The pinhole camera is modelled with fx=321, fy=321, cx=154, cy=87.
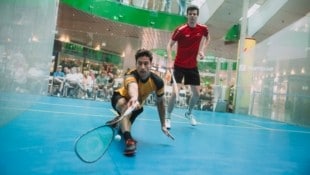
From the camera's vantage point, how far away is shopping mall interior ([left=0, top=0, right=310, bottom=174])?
3.99m

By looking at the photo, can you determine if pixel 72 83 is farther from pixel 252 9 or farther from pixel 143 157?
pixel 143 157

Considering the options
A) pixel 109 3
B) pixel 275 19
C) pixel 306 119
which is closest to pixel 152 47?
pixel 109 3

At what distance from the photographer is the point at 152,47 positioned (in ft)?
70.9

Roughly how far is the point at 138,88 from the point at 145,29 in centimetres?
1333

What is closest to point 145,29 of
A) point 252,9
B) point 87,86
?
point 87,86

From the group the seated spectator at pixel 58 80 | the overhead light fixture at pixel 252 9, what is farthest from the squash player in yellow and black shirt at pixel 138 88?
the overhead light fixture at pixel 252 9

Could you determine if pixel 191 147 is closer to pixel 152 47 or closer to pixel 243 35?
pixel 243 35

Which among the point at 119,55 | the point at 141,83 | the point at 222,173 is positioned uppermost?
the point at 119,55

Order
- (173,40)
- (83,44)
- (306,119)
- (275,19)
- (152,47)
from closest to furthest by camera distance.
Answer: (173,40) → (306,119) → (275,19) → (83,44) → (152,47)

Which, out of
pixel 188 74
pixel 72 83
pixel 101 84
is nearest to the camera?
pixel 188 74

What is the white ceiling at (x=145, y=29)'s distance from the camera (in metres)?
13.2

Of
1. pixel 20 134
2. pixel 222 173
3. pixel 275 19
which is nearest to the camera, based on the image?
pixel 222 173

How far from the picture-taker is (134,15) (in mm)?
14391

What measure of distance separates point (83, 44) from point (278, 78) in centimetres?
1333
